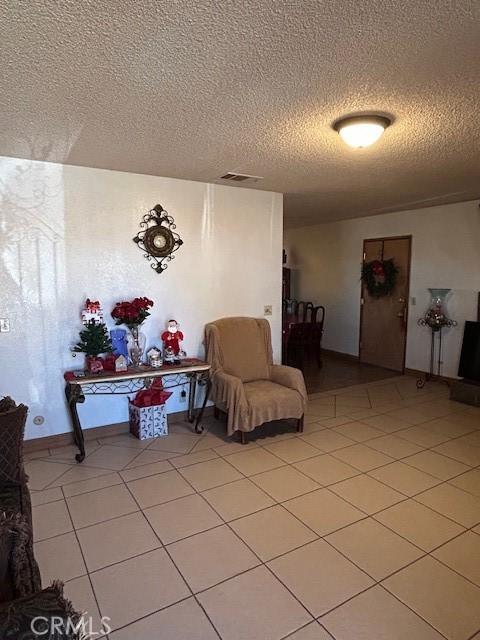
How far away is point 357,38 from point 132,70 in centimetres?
96

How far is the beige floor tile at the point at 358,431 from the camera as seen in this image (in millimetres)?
3650

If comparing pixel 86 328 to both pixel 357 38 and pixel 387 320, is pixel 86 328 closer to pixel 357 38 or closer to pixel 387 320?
pixel 357 38

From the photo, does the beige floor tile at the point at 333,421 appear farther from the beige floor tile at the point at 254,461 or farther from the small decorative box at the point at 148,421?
the small decorative box at the point at 148,421

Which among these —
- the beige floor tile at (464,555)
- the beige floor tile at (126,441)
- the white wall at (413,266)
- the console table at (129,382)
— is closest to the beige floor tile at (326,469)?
the beige floor tile at (464,555)

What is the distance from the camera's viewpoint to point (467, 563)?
81.4 inches

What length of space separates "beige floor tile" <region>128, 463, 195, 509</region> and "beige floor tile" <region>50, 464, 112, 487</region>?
0.31 metres

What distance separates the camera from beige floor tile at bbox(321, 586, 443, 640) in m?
1.65

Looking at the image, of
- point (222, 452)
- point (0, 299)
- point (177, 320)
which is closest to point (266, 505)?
point (222, 452)

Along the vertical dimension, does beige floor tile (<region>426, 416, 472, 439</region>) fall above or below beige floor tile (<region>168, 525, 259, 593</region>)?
above

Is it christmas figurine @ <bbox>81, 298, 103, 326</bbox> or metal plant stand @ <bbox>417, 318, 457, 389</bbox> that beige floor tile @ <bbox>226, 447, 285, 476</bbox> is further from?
metal plant stand @ <bbox>417, 318, 457, 389</bbox>

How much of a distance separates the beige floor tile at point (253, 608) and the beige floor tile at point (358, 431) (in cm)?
192

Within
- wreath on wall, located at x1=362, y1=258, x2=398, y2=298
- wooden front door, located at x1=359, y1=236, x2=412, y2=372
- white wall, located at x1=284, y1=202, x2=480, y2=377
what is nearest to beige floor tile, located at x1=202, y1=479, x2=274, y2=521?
white wall, located at x1=284, y1=202, x2=480, y2=377

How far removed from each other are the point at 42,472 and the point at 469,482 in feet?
10.2

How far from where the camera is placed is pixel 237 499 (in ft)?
8.70
